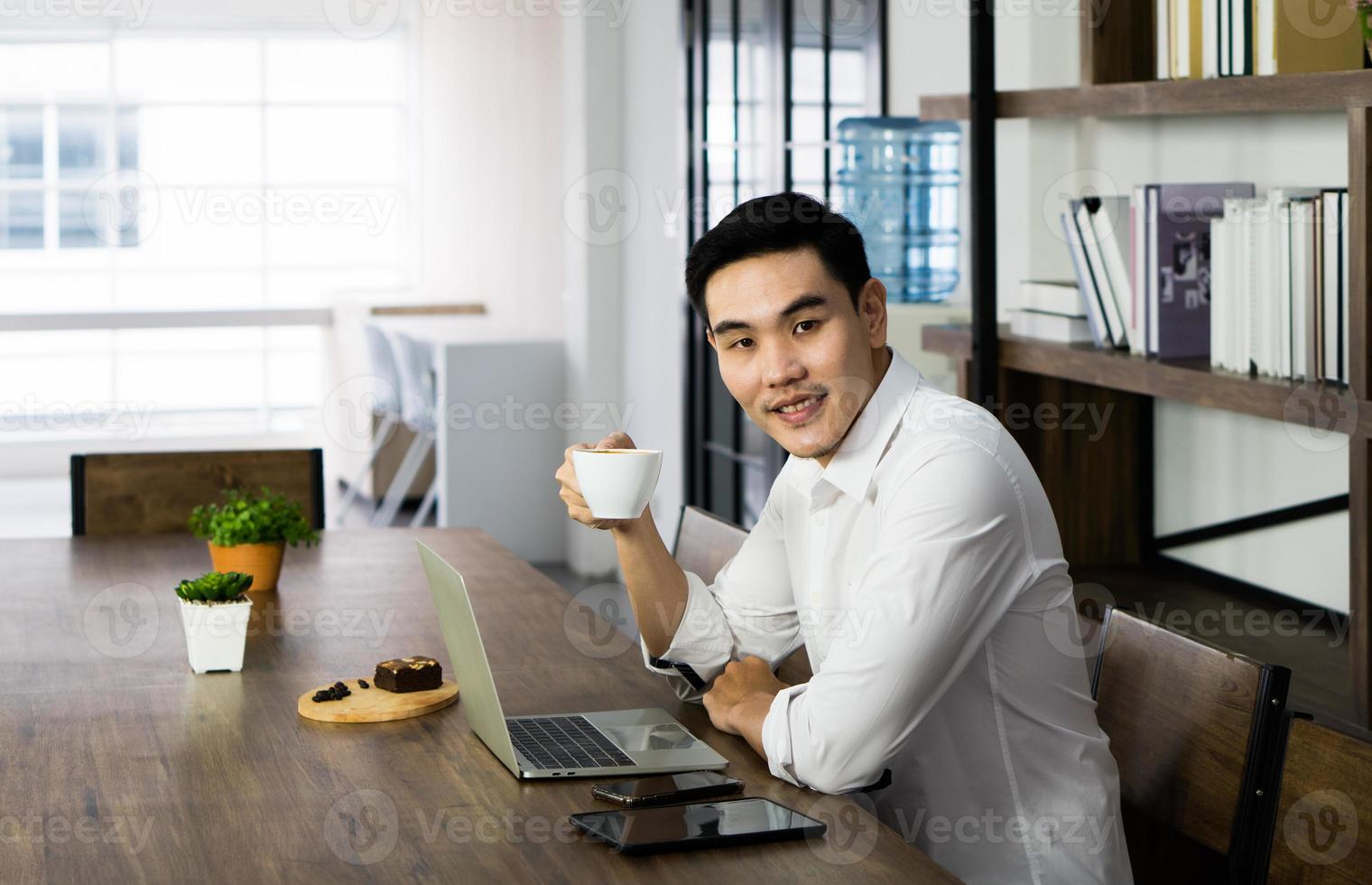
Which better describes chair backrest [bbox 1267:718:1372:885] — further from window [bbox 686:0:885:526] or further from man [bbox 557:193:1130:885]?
window [bbox 686:0:885:526]

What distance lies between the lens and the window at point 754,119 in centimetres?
408

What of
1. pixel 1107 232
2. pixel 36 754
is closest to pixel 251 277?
pixel 1107 232

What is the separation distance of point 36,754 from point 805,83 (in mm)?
3205

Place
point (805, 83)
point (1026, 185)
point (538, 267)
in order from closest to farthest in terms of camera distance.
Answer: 1. point (1026, 185)
2. point (805, 83)
3. point (538, 267)

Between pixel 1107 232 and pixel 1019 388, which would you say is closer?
pixel 1107 232

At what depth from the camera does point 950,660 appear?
4.65ft

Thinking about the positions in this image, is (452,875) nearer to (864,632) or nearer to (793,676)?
(864,632)

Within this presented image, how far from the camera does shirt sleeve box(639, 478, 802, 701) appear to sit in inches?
69.4

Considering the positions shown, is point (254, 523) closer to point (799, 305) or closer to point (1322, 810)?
point (799, 305)

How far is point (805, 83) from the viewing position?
4250mm

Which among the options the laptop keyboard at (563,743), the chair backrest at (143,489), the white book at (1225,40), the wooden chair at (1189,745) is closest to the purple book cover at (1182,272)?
the white book at (1225,40)

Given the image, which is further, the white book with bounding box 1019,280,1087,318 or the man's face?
the white book with bounding box 1019,280,1087,318

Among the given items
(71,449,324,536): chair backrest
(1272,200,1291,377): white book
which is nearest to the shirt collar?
(1272,200,1291,377): white book

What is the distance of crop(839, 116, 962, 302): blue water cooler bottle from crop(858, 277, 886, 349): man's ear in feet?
7.09
